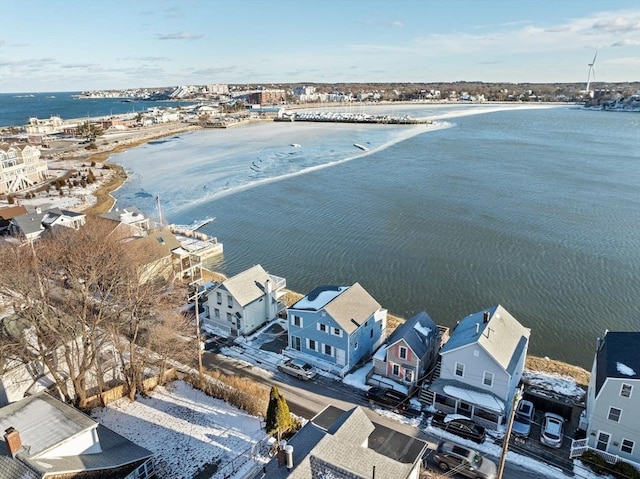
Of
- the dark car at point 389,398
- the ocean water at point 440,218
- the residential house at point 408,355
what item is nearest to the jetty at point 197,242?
the ocean water at point 440,218

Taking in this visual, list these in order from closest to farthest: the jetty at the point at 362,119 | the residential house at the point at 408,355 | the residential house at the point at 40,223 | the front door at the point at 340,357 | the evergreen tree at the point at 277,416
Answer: the evergreen tree at the point at 277,416 → the residential house at the point at 408,355 → the front door at the point at 340,357 → the residential house at the point at 40,223 → the jetty at the point at 362,119

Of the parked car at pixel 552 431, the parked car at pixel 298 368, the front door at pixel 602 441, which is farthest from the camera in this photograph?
the parked car at pixel 298 368

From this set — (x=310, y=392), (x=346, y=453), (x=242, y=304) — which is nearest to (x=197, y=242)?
(x=242, y=304)

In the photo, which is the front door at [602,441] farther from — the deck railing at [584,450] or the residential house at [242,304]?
the residential house at [242,304]

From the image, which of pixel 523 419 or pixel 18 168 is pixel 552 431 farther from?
pixel 18 168

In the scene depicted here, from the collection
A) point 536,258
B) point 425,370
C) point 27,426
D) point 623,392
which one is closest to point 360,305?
point 425,370

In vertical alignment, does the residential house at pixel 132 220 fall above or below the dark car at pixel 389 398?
above
